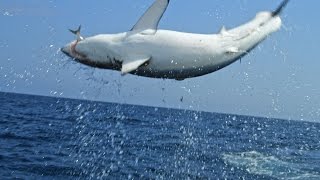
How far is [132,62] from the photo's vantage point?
753 centimetres

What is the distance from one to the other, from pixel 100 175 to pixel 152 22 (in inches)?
521

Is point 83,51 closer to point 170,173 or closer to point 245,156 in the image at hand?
point 170,173

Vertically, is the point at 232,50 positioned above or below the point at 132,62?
above

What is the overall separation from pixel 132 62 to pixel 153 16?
0.80m

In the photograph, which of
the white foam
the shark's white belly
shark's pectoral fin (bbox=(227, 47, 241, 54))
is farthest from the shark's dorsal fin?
the white foam

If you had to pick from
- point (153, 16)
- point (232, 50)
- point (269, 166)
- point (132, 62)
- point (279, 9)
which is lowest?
point (269, 166)

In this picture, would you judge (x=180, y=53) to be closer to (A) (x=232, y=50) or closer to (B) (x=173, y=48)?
(B) (x=173, y=48)

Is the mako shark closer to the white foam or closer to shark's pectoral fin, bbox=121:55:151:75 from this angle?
shark's pectoral fin, bbox=121:55:151:75

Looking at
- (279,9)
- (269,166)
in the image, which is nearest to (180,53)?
(279,9)

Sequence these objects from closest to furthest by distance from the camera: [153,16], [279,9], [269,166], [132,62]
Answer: [132,62] → [153,16] → [279,9] → [269,166]

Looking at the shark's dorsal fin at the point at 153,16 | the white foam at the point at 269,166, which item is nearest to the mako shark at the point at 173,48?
the shark's dorsal fin at the point at 153,16

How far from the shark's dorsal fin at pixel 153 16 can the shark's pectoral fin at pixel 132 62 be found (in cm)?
46

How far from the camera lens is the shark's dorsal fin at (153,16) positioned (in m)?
7.70

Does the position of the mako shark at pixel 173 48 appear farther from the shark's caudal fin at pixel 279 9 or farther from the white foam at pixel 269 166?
the white foam at pixel 269 166
